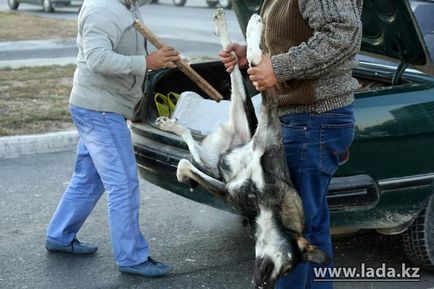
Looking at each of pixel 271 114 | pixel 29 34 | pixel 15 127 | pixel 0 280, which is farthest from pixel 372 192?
pixel 29 34

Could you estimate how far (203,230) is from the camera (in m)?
5.06

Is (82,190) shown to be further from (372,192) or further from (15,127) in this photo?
(15,127)

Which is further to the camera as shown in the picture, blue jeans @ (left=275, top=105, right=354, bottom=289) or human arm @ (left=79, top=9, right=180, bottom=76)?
human arm @ (left=79, top=9, right=180, bottom=76)

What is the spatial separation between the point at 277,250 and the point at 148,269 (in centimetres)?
124

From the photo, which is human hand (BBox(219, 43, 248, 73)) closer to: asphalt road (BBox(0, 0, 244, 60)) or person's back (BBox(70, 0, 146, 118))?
person's back (BBox(70, 0, 146, 118))

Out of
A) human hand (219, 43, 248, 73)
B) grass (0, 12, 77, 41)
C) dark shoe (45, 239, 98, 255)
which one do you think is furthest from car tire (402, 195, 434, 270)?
grass (0, 12, 77, 41)

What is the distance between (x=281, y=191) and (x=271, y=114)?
1.03 ft

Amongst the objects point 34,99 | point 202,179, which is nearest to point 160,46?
point 202,179

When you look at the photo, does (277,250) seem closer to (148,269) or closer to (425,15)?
(148,269)

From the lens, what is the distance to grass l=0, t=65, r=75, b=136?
757 cm

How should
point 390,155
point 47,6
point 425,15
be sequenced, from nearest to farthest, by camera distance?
point 390,155
point 425,15
point 47,6

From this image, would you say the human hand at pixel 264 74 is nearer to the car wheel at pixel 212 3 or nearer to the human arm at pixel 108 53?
the human arm at pixel 108 53

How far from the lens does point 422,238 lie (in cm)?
423

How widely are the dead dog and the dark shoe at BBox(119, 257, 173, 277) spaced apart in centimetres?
101
